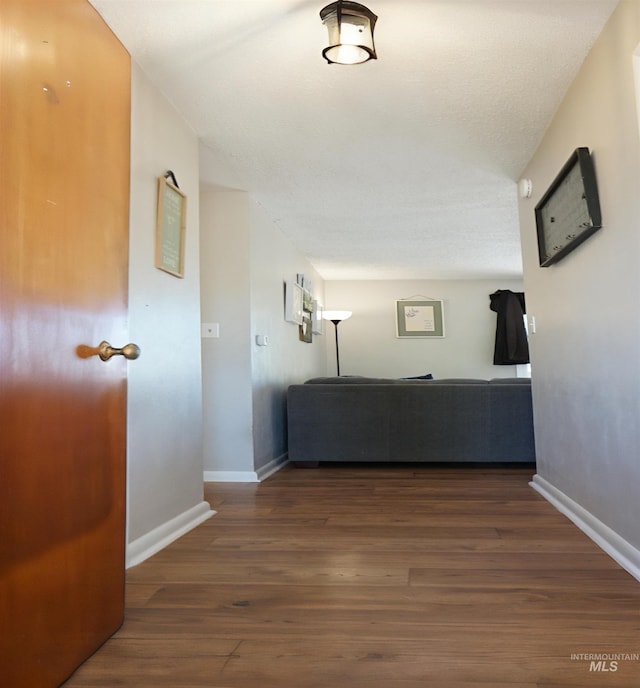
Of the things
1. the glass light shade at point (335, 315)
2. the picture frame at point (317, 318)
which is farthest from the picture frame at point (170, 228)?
the glass light shade at point (335, 315)

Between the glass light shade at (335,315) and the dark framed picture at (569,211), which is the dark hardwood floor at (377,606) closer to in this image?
the dark framed picture at (569,211)

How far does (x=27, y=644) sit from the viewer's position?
994 millimetres

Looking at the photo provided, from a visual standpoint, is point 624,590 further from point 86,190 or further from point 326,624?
point 86,190

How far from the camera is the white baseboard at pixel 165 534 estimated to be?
1960 millimetres

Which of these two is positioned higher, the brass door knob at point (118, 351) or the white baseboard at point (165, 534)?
the brass door knob at point (118, 351)

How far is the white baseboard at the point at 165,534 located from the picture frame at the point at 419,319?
15.9ft

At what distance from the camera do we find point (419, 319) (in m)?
7.09

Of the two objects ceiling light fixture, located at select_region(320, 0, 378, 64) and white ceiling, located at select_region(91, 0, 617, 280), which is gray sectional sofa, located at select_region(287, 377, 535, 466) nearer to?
white ceiling, located at select_region(91, 0, 617, 280)

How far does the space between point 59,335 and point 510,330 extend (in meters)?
6.45

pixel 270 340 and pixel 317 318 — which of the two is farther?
pixel 317 318

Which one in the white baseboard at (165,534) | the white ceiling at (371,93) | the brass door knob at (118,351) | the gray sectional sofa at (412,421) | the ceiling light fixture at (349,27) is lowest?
the white baseboard at (165,534)

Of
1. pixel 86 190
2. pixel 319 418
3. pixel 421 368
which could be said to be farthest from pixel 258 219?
pixel 421 368

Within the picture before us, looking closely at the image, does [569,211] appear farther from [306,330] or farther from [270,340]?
[306,330]

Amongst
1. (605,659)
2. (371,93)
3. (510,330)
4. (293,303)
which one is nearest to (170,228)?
(371,93)
